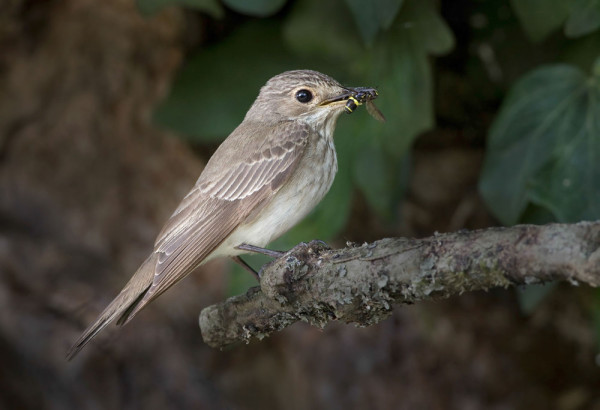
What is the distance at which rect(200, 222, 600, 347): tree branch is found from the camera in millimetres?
2213

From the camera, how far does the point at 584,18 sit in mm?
4109

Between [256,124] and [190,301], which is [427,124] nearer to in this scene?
[256,124]

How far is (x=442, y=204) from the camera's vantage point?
5652 mm

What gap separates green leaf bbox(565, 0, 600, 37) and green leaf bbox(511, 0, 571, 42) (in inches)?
3.2

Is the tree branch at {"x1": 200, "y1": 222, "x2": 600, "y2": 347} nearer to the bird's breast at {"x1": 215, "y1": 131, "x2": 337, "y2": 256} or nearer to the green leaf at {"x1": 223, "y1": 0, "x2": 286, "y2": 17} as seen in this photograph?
the bird's breast at {"x1": 215, "y1": 131, "x2": 337, "y2": 256}

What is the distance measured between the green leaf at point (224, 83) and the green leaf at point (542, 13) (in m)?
1.38

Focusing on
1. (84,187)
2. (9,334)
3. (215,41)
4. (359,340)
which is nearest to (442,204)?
(359,340)

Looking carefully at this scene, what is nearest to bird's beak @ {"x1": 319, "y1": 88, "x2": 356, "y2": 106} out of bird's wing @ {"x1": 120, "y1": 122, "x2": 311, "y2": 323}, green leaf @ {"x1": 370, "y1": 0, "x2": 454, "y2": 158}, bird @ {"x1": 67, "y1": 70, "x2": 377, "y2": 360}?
bird @ {"x1": 67, "y1": 70, "x2": 377, "y2": 360}

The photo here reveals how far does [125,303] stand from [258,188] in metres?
0.76

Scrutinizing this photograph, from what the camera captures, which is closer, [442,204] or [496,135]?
[496,135]

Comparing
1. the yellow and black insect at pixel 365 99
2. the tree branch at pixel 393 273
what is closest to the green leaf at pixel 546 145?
the yellow and black insect at pixel 365 99

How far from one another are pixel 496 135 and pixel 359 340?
1985mm

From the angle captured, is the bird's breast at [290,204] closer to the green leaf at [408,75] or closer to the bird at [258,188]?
the bird at [258,188]

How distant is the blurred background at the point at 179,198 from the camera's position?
5102 mm
